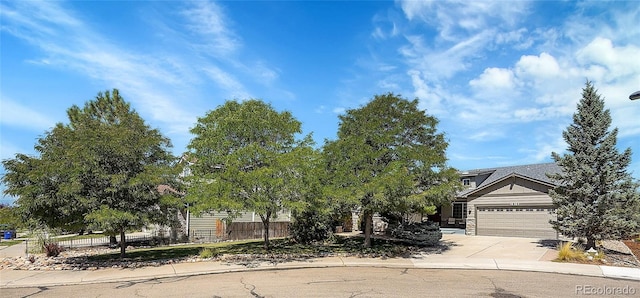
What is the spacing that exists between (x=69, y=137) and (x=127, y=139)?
2.71 meters

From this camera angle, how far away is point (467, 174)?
107 feet

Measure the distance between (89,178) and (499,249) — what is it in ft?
63.6

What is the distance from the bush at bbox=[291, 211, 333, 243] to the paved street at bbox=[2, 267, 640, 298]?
864 centimetres

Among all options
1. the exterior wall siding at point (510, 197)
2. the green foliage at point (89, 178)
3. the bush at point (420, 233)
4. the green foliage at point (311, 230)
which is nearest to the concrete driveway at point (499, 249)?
the bush at point (420, 233)

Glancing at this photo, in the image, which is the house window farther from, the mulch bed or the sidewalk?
the sidewalk

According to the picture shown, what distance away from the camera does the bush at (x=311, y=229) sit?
23562 millimetres

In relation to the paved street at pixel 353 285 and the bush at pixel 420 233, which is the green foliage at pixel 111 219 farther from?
the bush at pixel 420 233

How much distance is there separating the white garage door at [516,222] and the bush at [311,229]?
461 inches

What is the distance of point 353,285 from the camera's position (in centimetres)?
1249

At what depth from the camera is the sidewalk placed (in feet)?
46.7

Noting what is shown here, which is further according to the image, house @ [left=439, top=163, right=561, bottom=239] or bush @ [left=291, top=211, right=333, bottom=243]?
house @ [left=439, top=163, right=561, bottom=239]

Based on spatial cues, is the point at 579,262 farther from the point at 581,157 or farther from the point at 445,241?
the point at 445,241

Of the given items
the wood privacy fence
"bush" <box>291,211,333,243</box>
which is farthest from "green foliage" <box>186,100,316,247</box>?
the wood privacy fence

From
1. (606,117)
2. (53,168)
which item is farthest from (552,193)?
(53,168)
